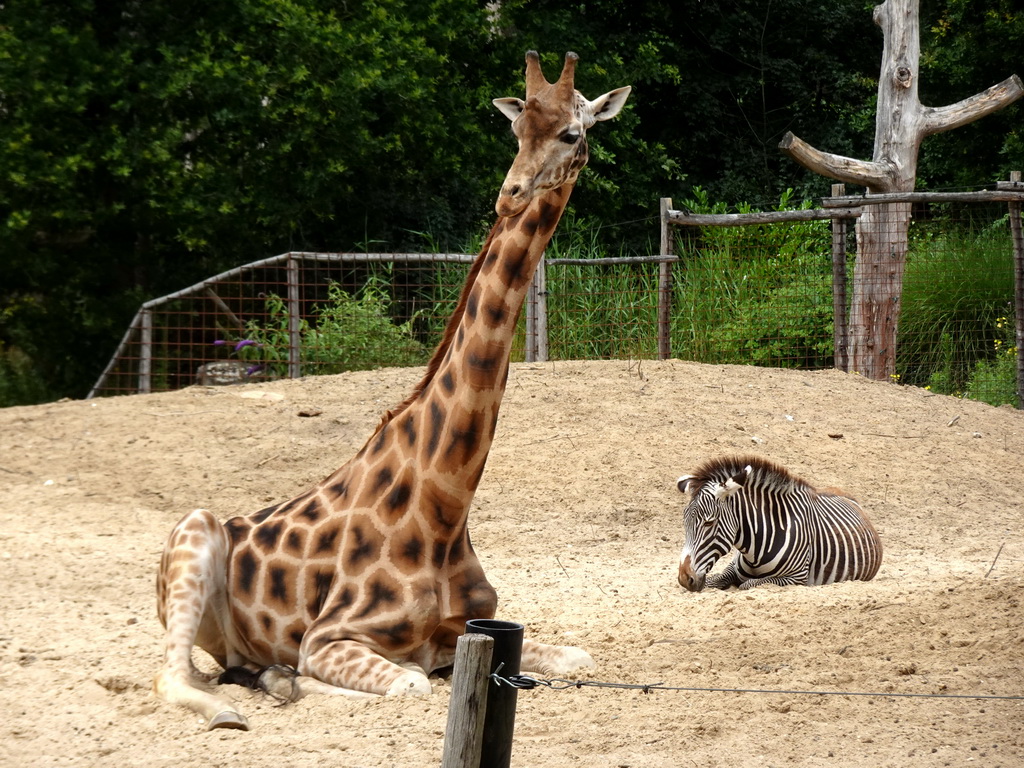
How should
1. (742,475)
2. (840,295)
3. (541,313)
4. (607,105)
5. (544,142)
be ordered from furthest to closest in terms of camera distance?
1. (840,295)
2. (541,313)
3. (742,475)
4. (607,105)
5. (544,142)

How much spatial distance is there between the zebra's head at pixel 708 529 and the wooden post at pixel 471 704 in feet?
12.0

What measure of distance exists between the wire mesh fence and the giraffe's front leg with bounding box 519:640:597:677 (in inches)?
299

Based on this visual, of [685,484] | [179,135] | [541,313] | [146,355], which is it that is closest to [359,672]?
[685,484]

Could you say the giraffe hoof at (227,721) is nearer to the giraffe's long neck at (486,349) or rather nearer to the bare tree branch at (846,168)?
the giraffe's long neck at (486,349)

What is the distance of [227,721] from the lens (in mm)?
4047

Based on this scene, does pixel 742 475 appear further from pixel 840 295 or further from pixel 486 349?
pixel 840 295

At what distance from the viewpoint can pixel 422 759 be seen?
3.62 meters

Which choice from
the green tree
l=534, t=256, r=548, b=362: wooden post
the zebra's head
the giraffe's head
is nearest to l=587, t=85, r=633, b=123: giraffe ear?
the giraffe's head

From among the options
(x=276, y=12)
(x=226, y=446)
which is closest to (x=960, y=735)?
(x=226, y=446)

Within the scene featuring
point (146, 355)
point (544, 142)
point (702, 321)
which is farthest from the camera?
point (702, 321)

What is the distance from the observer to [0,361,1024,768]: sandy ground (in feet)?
12.6

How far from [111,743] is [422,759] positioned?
43.3 inches

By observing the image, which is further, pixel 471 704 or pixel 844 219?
pixel 844 219

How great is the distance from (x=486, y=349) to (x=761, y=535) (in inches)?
114
